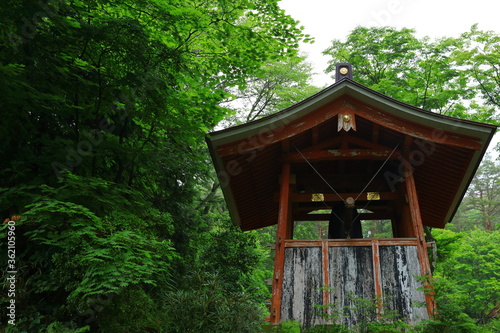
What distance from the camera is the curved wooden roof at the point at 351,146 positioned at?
321 inches

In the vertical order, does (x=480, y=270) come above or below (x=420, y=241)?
above

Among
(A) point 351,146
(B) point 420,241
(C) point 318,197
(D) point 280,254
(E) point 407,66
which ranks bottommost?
(D) point 280,254

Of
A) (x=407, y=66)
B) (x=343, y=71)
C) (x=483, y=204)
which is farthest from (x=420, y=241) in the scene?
(x=483, y=204)

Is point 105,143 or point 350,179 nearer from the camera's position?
point 105,143

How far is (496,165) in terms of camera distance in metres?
47.9
